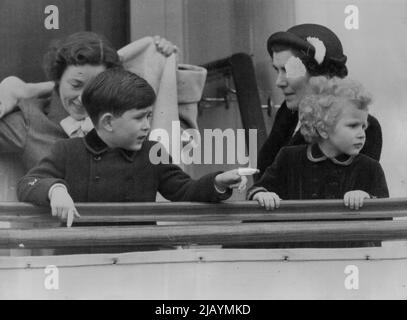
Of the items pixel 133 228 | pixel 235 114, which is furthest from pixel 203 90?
pixel 133 228

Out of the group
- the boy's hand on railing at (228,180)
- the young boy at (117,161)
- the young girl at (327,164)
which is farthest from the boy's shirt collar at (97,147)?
the young girl at (327,164)

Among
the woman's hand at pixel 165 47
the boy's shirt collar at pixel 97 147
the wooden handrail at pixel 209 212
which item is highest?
the woman's hand at pixel 165 47

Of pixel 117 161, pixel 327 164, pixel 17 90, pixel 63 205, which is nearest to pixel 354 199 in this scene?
pixel 327 164

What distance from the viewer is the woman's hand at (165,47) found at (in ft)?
10.3

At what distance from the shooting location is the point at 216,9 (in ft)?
10.4

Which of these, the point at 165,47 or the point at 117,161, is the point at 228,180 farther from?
the point at 165,47

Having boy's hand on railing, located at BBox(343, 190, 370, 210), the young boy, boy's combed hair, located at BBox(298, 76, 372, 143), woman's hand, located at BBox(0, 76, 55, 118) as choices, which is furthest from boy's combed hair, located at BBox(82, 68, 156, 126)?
boy's hand on railing, located at BBox(343, 190, 370, 210)

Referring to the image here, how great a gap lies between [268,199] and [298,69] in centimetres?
40

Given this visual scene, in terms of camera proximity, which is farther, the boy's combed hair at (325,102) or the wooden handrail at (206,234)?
the boy's combed hair at (325,102)

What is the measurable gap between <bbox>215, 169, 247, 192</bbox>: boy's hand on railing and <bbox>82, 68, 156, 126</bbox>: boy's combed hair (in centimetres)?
30

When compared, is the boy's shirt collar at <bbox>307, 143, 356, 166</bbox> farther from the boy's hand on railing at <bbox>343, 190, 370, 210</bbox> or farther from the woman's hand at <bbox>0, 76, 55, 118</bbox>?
the woman's hand at <bbox>0, 76, 55, 118</bbox>

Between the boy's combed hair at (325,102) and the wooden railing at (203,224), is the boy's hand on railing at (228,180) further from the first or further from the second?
the boy's combed hair at (325,102)

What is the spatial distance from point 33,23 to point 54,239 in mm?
634

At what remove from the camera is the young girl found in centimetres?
314
